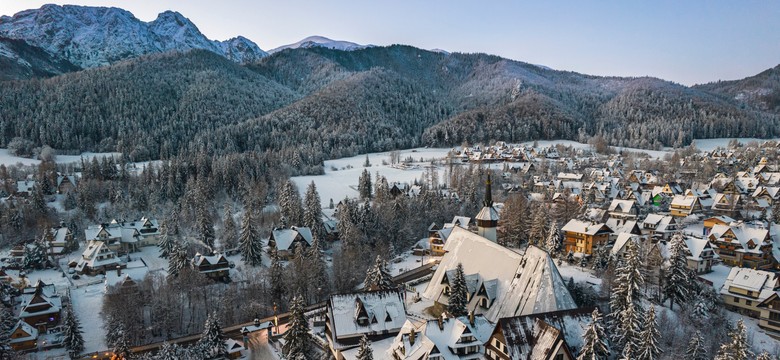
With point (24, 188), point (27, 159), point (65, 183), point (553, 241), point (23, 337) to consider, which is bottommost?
point (23, 337)

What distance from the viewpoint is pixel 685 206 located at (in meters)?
72.2

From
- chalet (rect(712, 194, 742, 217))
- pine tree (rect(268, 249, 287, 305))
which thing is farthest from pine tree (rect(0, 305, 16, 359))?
chalet (rect(712, 194, 742, 217))

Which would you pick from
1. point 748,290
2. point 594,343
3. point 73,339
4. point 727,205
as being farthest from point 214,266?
point 727,205

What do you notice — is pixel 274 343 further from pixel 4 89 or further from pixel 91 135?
pixel 4 89

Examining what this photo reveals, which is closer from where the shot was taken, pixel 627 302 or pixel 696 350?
pixel 696 350

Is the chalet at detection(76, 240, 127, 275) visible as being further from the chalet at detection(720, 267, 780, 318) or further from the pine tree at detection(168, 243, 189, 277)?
the chalet at detection(720, 267, 780, 318)

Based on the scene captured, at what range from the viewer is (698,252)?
49094 mm

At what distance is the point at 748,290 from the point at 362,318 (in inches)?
1442

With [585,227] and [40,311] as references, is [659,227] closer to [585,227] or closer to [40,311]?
[585,227]

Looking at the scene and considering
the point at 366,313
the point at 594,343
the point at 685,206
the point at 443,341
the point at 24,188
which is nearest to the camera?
the point at 594,343

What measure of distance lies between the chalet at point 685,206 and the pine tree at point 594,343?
2349 inches

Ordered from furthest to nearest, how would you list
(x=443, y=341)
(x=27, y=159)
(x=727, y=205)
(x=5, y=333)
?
(x=27, y=159) → (x=727, y=205) → (x=5, y=333) → (x=443, y=341)

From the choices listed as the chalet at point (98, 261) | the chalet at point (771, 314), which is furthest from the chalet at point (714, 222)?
the chalet at point (98, 261)

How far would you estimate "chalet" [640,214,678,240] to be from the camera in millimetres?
59719
